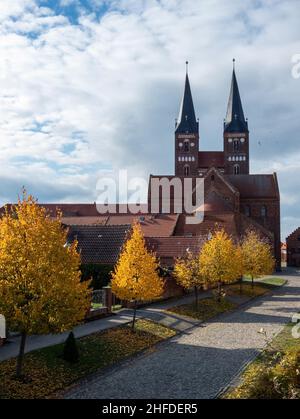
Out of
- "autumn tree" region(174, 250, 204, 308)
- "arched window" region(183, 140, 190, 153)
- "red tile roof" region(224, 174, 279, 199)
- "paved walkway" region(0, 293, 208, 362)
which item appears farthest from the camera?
"arched window" region(183, 140, 190, 153)

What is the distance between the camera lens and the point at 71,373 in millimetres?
16688

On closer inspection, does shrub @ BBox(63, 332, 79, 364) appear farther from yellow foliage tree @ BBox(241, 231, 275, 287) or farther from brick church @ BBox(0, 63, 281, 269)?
yellow foliage tree @ BBox(241, 231, 275, 287)

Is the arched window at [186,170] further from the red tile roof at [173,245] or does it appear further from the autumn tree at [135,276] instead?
the autumn tree at [135,276]

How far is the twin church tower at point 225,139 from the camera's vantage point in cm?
9712

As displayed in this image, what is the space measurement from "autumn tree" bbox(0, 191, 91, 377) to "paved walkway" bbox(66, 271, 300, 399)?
2.39m

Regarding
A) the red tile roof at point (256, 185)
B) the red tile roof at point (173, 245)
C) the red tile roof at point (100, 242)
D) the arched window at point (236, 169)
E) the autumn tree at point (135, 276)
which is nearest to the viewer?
the autumn tree at point (135, 276)

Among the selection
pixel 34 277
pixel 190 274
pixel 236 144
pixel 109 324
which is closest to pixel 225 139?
pixel 236 144

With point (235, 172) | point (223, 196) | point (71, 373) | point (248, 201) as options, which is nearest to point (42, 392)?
point (71, 373)

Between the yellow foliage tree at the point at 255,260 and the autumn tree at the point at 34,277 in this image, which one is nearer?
the autumn tree at the point at 34,277

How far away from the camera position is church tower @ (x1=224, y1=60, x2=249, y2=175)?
97.2 meters

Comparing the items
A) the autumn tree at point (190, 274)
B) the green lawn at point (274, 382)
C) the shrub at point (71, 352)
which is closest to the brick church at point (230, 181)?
the autumn tree at point (190, 274)

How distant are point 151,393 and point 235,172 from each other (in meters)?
87.7

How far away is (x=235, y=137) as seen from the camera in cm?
9838

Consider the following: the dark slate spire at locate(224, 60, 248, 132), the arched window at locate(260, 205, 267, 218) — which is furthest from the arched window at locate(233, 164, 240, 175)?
the arched window at locate(260, 205, 267, 218)
